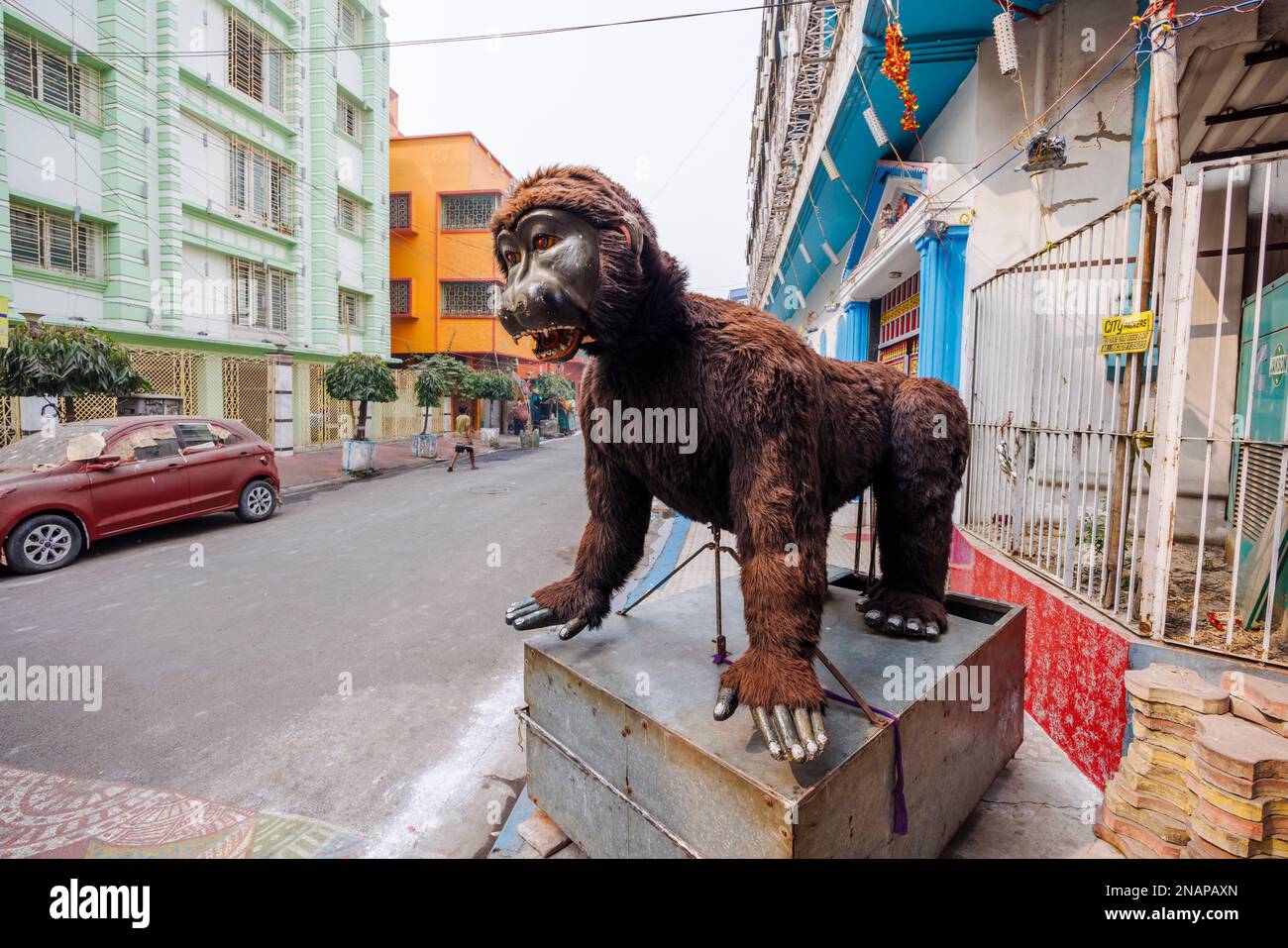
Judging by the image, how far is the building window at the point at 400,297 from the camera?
26.8 metres

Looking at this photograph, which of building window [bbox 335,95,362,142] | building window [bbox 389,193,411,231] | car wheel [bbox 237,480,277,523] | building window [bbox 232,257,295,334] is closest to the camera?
car wheel [bbox 237,480,277,523]

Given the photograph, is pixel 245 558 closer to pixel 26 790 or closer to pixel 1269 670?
pixel 26 790

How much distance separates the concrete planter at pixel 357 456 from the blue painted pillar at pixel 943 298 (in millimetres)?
11882

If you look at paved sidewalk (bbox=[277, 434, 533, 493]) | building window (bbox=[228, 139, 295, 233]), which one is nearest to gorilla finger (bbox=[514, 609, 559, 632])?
paved sidewalk (bbox=[277, 434, 533, 493])

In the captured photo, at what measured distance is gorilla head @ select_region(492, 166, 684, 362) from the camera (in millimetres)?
1649

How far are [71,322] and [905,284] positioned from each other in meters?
14.8

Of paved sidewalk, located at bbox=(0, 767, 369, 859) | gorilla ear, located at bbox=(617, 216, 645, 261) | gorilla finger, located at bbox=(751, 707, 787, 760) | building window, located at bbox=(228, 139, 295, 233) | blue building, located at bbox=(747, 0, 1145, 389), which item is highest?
building window, located at bbox=(228, 139, 295, 233)

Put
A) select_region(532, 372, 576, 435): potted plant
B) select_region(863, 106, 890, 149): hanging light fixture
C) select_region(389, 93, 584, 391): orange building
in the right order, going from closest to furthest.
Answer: select_region(863, 106, 890, 149): hanging light fixture < select_region(389, 93, 584, 391): orange building < select_region(532, 372, 576, 435): potted plant

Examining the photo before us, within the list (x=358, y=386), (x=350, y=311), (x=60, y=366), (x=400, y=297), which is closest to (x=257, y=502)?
(x=60, y=366)

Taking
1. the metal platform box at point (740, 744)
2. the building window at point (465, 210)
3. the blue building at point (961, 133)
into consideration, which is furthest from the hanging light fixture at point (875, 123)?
the building window at point (465, 210)

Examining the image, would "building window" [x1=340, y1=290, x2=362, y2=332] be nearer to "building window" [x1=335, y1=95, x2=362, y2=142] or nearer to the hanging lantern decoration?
"building window" [x1=335, y1=95, x2=362, y2=142]

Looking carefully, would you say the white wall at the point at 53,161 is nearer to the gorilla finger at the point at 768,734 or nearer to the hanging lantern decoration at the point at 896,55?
the hanging lantern decoration at the point at 896,55

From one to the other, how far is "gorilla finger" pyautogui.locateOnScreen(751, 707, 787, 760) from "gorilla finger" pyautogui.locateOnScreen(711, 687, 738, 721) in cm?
10

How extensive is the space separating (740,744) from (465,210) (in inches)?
1116
